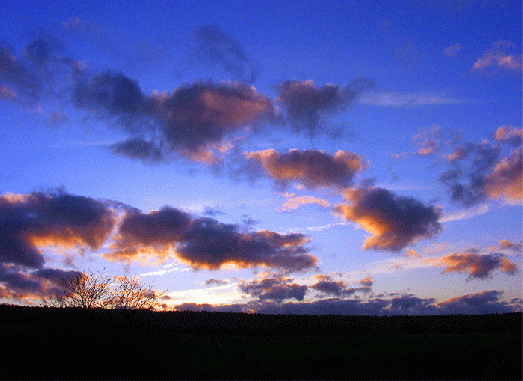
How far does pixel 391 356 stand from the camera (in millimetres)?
28250

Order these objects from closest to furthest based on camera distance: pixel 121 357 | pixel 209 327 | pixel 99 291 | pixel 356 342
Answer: pixel 121 357 < pixel 356 342 < pixel 209 327 < pixel 99 291

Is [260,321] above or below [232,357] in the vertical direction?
below

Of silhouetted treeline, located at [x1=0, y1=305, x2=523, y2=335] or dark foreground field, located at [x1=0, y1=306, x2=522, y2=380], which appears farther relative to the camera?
silhouetted treeline, located at [x1=0, y1=305, x2=523, y2=335]

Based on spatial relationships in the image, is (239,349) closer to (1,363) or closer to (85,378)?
(85,378)

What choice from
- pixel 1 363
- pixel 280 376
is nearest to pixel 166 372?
pixel 280 376

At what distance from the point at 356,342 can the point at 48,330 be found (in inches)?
1012

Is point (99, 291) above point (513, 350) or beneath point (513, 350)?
above

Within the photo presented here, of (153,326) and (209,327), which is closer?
(153,326)

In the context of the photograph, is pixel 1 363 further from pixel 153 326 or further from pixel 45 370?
pixel 153 326

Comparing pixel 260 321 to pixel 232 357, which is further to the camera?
pixel 260 321

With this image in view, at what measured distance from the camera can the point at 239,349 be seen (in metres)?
29.8

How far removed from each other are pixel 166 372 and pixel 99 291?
3360cm

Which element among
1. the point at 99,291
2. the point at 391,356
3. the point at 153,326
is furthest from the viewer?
the point at 99,291

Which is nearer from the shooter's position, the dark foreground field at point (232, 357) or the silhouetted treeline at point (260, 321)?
the dark foreground field at point (232, 357)
